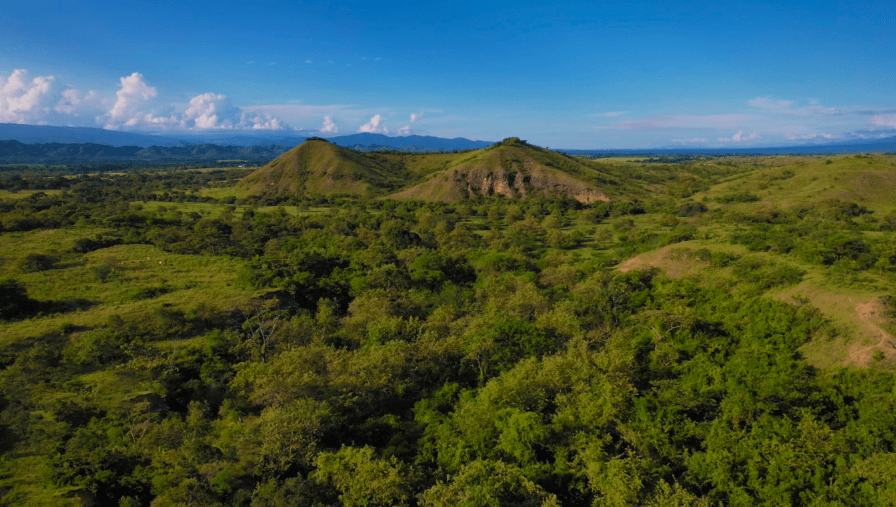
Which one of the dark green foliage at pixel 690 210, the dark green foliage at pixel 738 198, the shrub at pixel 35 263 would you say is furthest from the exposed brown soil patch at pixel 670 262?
the dark green foliage at pixel 738 198

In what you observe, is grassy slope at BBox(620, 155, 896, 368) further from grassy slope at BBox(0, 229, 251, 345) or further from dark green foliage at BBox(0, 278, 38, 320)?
dark green foliage at BBox(0, 278, 38, 320)

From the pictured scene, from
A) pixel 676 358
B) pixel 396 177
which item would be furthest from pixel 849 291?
pixel 396 177

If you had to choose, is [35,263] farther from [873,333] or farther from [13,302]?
[873,333]

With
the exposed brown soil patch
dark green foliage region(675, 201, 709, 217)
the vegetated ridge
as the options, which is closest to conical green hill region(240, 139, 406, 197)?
the vegetated ridge

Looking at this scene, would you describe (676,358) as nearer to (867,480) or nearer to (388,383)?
(867,480)

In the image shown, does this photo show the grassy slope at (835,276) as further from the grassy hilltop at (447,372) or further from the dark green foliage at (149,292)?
the dark green foliage at (149,292)

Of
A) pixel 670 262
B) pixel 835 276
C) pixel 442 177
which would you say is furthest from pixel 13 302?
pixel 442 177
